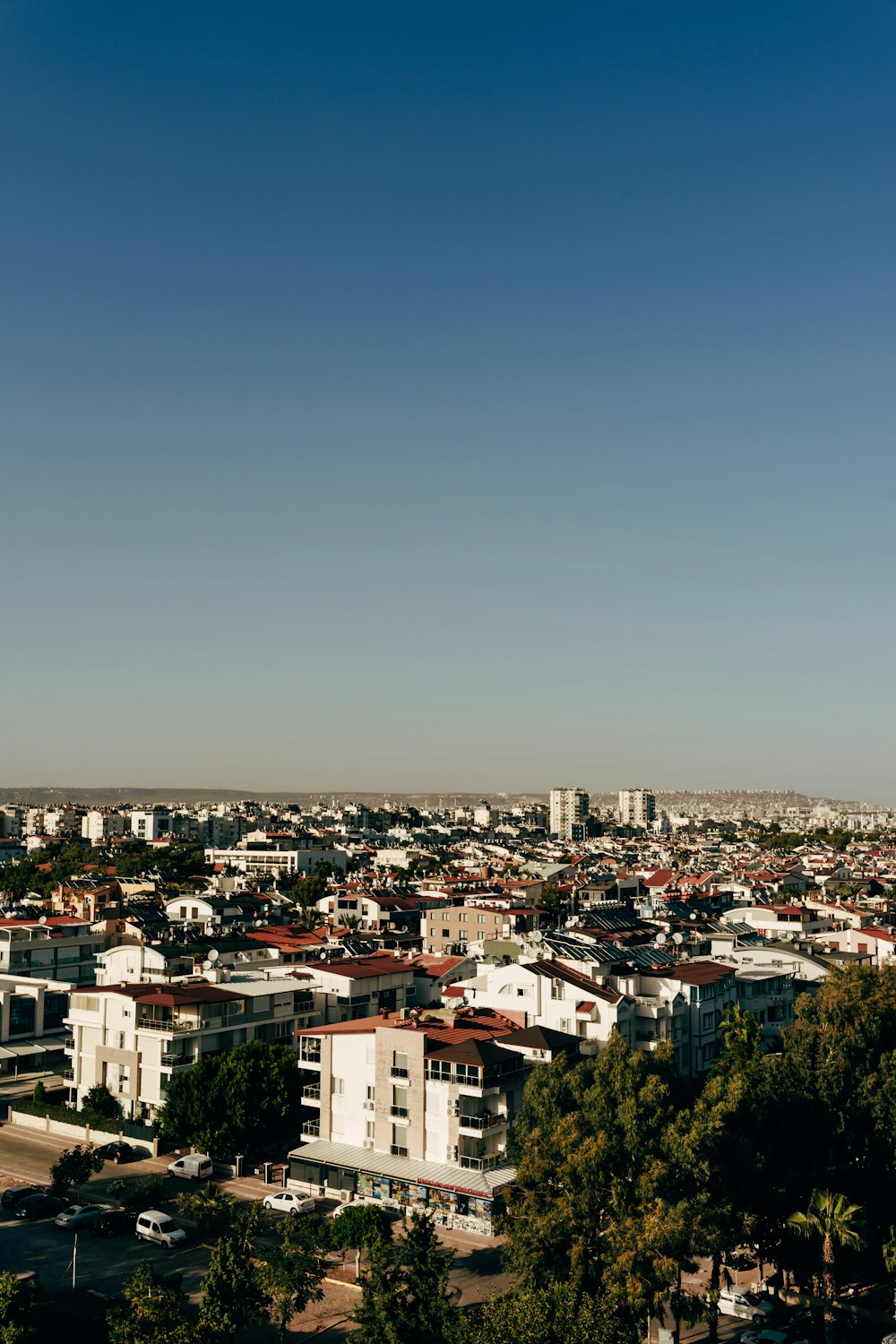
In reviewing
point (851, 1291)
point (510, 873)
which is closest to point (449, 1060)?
point (851, 1291)

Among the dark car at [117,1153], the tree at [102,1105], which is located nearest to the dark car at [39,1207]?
the dark car at [117,1153]

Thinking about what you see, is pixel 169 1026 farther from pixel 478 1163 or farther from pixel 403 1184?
pixel 478 1163

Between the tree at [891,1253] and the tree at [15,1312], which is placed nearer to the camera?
the tree at [15,1312]

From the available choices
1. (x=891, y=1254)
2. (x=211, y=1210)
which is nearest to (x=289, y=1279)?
(x=211, y=1210)

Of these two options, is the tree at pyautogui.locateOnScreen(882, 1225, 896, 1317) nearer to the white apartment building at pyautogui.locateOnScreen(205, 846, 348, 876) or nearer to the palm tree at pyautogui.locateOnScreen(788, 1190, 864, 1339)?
the palm tree at pyautogui.locateOnScreen(788, 1190, 864, 1339)

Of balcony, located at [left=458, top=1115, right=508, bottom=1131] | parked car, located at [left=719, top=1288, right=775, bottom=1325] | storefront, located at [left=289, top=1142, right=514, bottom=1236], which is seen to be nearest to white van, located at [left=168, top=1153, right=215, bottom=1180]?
storefront, located at [left=289, top=1142, right=514, bottom=1236]

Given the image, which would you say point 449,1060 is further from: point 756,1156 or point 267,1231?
point 756,1156

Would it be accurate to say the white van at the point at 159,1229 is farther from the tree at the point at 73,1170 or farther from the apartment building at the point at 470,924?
the apartment building at the point at 470,924
